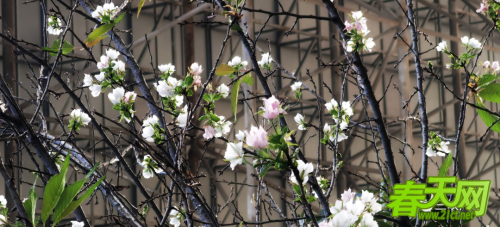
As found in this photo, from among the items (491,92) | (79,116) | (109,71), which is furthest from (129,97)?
(491,92)

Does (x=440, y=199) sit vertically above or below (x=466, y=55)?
below

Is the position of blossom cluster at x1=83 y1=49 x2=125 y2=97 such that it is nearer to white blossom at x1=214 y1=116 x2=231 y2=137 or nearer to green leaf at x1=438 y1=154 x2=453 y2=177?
white blossom at x1=214 y1=116 x2=231 y2=137

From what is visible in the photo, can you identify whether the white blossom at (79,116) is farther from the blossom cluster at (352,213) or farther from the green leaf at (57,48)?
the blossom cluster at (352,213)

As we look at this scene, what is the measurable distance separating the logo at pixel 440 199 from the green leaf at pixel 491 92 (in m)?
0.15

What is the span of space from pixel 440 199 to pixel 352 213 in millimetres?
317

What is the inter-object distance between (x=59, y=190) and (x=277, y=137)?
26cm

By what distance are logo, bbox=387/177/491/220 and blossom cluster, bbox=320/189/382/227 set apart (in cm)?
13

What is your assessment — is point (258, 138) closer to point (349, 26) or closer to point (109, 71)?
point (349, 26)

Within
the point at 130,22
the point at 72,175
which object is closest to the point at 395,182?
the point at 72,175

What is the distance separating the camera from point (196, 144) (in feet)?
24.6

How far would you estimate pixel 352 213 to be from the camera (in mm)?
696

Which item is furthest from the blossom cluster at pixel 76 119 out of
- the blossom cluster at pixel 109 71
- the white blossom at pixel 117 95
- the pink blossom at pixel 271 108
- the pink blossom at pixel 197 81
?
the pink blossom at pixel 271 108

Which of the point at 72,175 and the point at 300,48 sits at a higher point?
the point at 300,48

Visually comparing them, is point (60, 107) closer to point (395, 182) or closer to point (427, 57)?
point (395, 182)
